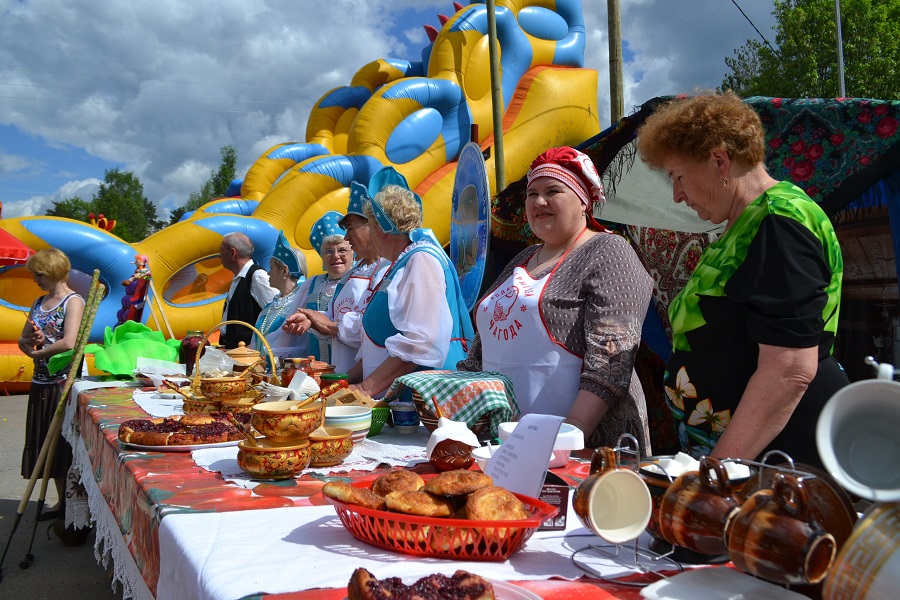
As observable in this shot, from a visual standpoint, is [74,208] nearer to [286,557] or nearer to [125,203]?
[125,203]

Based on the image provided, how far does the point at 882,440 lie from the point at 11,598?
11.7 feet

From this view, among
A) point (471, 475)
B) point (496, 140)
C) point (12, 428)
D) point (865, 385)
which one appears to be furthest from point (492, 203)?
point (12, 428)

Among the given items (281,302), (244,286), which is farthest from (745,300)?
(244,286)

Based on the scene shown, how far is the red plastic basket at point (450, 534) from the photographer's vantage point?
2.99ft

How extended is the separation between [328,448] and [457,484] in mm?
630

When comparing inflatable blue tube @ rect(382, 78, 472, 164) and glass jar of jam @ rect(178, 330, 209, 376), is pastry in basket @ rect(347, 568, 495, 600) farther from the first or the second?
inflatable blue tube @ rect(382, 78, 472, 164)

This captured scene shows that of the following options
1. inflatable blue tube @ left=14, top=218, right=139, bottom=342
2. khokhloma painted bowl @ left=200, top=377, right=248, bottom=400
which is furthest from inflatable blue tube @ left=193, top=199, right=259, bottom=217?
khokhloma painted bowl @ left=200, top=377, right=248, bottom=400

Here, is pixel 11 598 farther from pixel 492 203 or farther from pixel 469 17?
pixel 469 17

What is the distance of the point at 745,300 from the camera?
1.27m

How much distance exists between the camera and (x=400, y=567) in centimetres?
90

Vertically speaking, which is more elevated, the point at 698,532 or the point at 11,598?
the point at 698,532

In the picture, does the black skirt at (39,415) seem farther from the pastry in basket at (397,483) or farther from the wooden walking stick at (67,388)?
the pastry in basket at (397,483)

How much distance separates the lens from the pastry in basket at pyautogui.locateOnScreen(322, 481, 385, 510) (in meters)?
1.00

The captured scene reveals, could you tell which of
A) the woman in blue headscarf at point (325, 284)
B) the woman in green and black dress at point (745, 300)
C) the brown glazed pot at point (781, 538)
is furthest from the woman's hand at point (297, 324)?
the brown glazed pot at point (781, 538)
